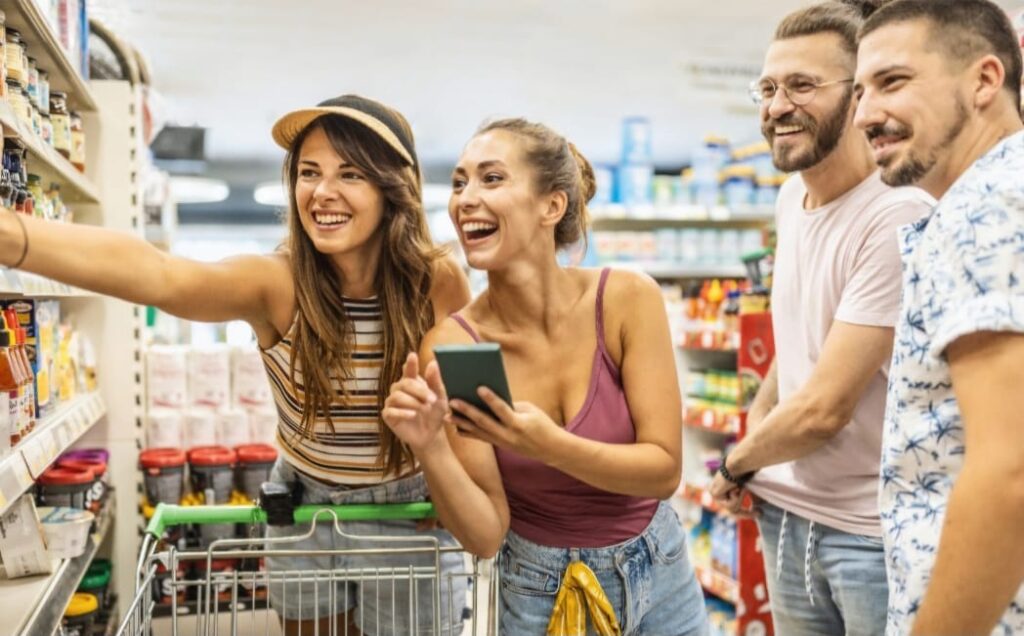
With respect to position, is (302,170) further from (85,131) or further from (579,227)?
(85,131)

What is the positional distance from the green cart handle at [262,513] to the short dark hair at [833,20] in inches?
52.0

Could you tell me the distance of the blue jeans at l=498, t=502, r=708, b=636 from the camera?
177cm

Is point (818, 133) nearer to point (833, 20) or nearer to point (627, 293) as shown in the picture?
point (833, 20)

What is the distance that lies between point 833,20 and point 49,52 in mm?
2051

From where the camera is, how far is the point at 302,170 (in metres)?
1.94

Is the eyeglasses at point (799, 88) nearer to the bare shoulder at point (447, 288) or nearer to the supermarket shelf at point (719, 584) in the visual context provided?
the bare shoulder at point (447, 288)

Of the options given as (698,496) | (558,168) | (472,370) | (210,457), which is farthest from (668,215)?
(472,370)

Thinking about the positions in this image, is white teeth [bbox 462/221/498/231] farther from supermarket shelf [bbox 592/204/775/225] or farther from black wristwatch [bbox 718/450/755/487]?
supermarket shelf [bbox 592/204/775/225]

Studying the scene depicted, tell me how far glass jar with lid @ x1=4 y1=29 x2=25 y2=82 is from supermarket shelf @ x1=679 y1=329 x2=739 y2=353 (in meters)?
3.21

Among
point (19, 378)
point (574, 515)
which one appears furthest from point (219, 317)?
point (574, 515)

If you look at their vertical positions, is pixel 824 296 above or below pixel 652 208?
below

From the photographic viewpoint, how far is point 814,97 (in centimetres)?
189

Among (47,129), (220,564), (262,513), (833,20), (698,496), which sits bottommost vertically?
(698,496)

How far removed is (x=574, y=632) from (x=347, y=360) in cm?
75
